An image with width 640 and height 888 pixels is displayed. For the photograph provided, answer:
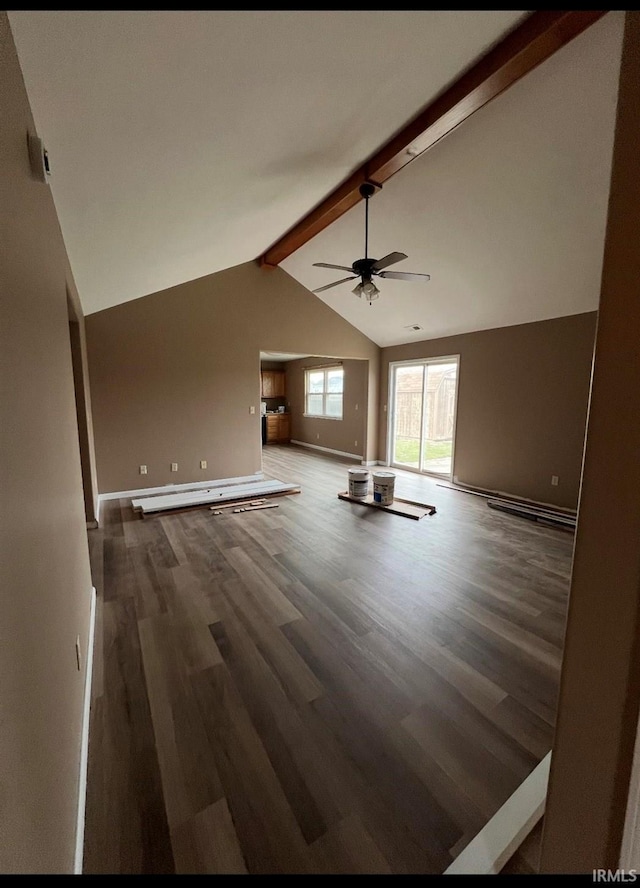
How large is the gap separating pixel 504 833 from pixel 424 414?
18.3 ft

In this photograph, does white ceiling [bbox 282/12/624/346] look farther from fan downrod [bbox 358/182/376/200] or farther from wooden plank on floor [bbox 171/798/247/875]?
wooden plank on floor [bbox 171/798/247/875]

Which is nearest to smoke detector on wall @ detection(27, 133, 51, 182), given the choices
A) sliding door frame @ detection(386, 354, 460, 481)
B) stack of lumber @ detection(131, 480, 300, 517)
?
stack of lumber @ detection(131, 480, 300, 517)

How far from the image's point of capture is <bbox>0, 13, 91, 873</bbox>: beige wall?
68 centimetres

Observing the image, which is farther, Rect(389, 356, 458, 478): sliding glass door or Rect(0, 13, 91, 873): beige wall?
Rect(389, 356, 458, 478): sliding glass door

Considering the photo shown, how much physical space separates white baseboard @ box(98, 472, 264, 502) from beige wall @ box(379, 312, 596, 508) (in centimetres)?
335

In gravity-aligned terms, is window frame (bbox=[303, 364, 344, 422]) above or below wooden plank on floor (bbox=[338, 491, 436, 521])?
above

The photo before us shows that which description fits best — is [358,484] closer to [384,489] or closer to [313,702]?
[384,489]

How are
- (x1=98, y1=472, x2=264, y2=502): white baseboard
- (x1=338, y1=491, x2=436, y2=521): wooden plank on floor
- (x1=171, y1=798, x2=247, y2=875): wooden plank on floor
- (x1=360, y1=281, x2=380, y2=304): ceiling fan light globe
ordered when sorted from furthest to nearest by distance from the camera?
(x1=98, y1=472, x2=264, y2=502): white baseboard → (x1=338, y1=491, x2=436, y2=521): wooden plank on floor → (x1=360, y1=281, x2=380, y2=304): ceiling fan light globe → (x1=171, y1=798, x2=247, y2=875): wooden plank on floor

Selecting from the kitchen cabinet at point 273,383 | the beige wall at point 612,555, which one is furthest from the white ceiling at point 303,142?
the kitchen cabinet at point 273,383

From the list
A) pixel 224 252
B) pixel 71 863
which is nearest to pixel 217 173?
pixel 224 252

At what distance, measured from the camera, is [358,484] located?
4695mm

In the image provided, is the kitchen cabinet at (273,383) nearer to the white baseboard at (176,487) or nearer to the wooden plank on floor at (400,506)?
the white baseboard at (176,487)

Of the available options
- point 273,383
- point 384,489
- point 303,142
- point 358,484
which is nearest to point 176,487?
point 358,484

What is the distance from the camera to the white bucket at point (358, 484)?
15.4ft
